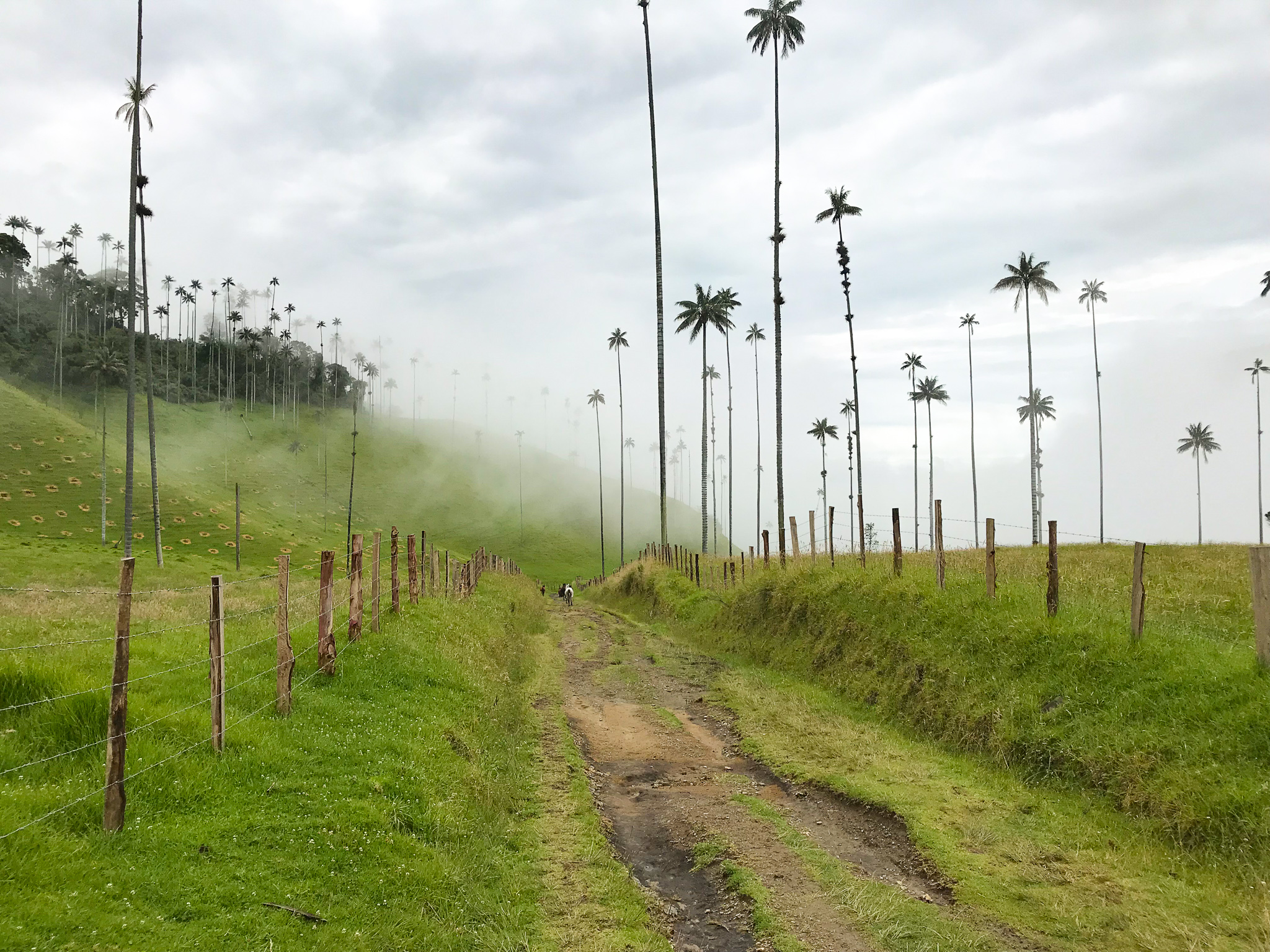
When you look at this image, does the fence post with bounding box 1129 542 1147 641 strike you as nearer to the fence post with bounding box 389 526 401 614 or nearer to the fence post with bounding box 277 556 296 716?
the fence post with bounding box 277 556 296 716

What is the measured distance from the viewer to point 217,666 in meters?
8.52

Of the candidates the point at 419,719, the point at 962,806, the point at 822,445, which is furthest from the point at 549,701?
the point at 822,445

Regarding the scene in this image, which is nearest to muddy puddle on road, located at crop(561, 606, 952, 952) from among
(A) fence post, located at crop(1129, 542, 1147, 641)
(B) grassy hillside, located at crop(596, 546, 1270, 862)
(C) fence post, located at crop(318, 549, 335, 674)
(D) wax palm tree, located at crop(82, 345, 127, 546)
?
(B) grassy hillside, located at crop(596, 546, 1270, 862)

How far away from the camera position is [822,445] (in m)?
116

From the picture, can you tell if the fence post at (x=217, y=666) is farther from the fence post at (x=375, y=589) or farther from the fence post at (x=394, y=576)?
the fence post at (x=394, y=576)

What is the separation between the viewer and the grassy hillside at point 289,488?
7212 centimetres

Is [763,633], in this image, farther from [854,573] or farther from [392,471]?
[392,471]

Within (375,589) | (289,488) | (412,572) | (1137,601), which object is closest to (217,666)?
(375,589)

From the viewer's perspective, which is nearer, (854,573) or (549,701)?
(549,701)

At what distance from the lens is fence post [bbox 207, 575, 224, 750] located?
27.6 ft

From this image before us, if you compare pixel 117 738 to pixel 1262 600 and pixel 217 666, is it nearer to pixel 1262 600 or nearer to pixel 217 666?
pixel 217 666

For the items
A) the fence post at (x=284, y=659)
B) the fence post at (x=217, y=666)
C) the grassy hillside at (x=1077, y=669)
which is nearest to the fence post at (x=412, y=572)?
the fence post at (x=284, y=659)

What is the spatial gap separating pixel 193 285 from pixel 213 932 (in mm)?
208832

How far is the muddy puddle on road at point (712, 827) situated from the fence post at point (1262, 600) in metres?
5.71
